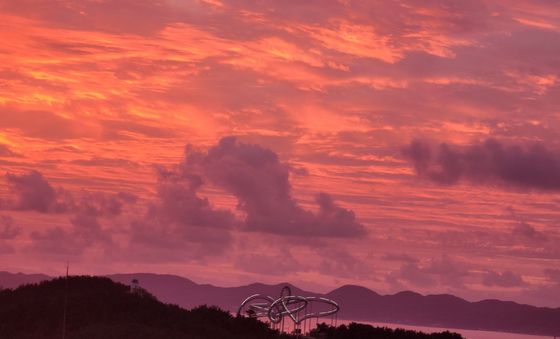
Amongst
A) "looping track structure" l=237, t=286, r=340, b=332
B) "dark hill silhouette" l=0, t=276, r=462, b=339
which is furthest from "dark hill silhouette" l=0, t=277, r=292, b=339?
"looping track structure" l=237, t=286, r=340, b=332

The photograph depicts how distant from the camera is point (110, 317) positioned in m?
104

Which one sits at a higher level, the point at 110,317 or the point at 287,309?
the point at 287,309

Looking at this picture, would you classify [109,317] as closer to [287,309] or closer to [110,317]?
[110,317]

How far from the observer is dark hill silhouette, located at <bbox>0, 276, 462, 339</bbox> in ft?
325

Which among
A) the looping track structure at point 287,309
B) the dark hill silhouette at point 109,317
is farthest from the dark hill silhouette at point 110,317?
the looping track structure at point 287,309

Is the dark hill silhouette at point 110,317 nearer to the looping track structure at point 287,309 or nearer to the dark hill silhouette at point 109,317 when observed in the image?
the dark hill silhouette at point 109,317

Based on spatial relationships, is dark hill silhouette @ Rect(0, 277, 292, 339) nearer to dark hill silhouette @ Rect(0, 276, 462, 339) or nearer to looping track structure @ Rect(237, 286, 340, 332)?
dark hill silhouette @ Rect(0, 276, 462, 339)

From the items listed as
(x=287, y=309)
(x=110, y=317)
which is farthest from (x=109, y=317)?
(x=287, y=309)

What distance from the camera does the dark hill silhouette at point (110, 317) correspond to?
325 feet

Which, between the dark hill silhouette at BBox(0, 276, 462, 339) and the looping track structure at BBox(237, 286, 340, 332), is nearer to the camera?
the dark hill silhouette at BBox(0, 276, 462, 339)

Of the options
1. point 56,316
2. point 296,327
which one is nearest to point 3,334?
point 56,316

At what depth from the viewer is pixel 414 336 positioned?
123625 millimetres

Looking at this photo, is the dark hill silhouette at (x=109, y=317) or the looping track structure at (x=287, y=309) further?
the looping track structure at (x=287, y=309)

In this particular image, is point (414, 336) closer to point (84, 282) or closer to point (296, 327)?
point (296, 327)
